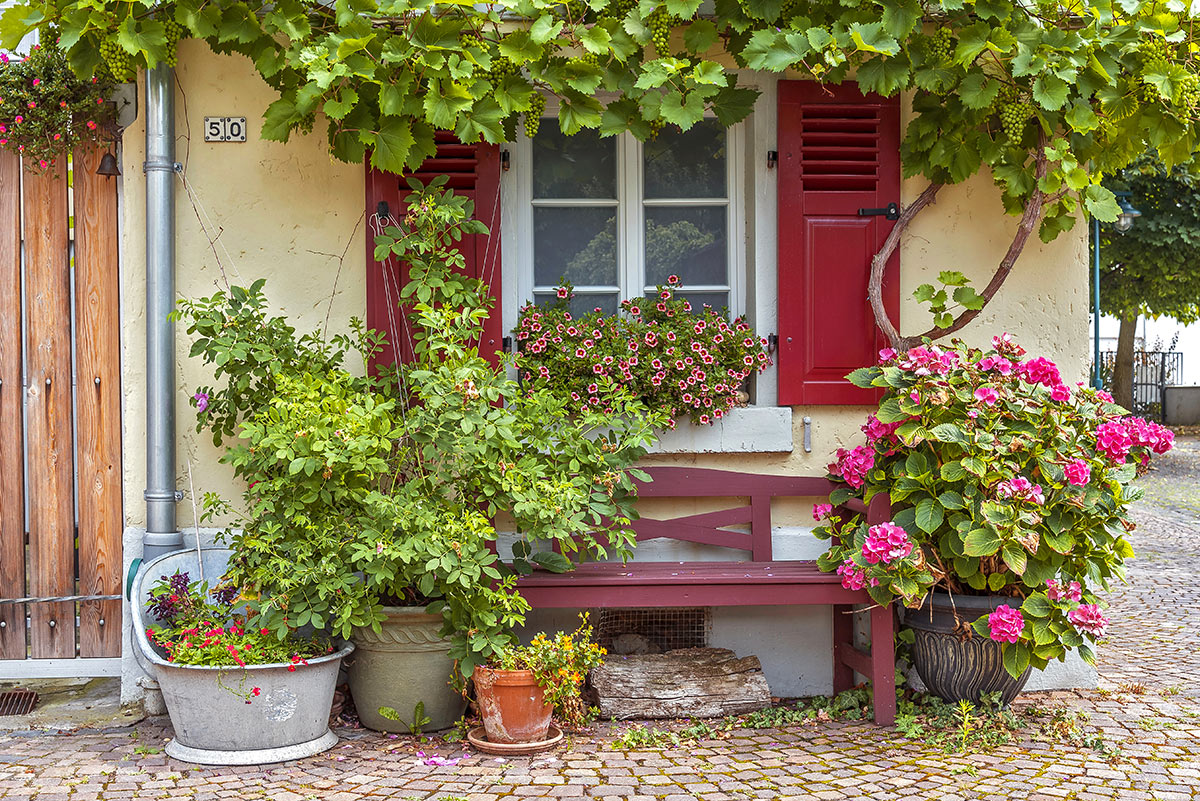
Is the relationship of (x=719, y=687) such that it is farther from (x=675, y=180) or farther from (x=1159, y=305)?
(x=1159, y=305)

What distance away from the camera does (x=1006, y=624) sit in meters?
3.90

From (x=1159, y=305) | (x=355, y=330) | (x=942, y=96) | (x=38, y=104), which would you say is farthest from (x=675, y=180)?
(x=1159, y=305)

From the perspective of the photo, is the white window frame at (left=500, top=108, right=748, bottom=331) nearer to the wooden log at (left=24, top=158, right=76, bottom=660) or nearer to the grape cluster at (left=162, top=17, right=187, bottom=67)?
the grape cluster at (left=162, top=17, right=187, bottom=67)

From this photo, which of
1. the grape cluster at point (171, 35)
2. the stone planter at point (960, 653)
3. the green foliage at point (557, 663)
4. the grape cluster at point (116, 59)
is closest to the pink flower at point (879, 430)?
the stone planter at point (960, 653)

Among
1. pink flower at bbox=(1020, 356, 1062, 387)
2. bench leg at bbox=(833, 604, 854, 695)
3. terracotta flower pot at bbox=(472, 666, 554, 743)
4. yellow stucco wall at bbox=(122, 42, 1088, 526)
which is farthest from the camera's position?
bench leg at bbox=(833, 604, 854, 695)

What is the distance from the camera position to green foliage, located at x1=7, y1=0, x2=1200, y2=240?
3.92m

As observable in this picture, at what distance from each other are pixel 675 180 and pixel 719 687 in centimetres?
232

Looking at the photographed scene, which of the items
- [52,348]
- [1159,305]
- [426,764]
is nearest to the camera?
[426,764]

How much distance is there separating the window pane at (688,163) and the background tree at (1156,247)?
8469 mm

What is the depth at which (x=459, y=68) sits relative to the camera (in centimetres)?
387

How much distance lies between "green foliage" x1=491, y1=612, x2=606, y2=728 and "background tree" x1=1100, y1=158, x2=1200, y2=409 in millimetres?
10113

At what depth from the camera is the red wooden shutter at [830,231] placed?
15.2 ft

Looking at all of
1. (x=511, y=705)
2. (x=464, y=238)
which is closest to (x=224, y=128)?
(x=464, y=238)

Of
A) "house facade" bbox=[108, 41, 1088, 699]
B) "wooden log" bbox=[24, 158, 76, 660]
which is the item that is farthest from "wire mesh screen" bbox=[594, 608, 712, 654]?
"wooden log" bbox=[24, 158, 76, 660]
